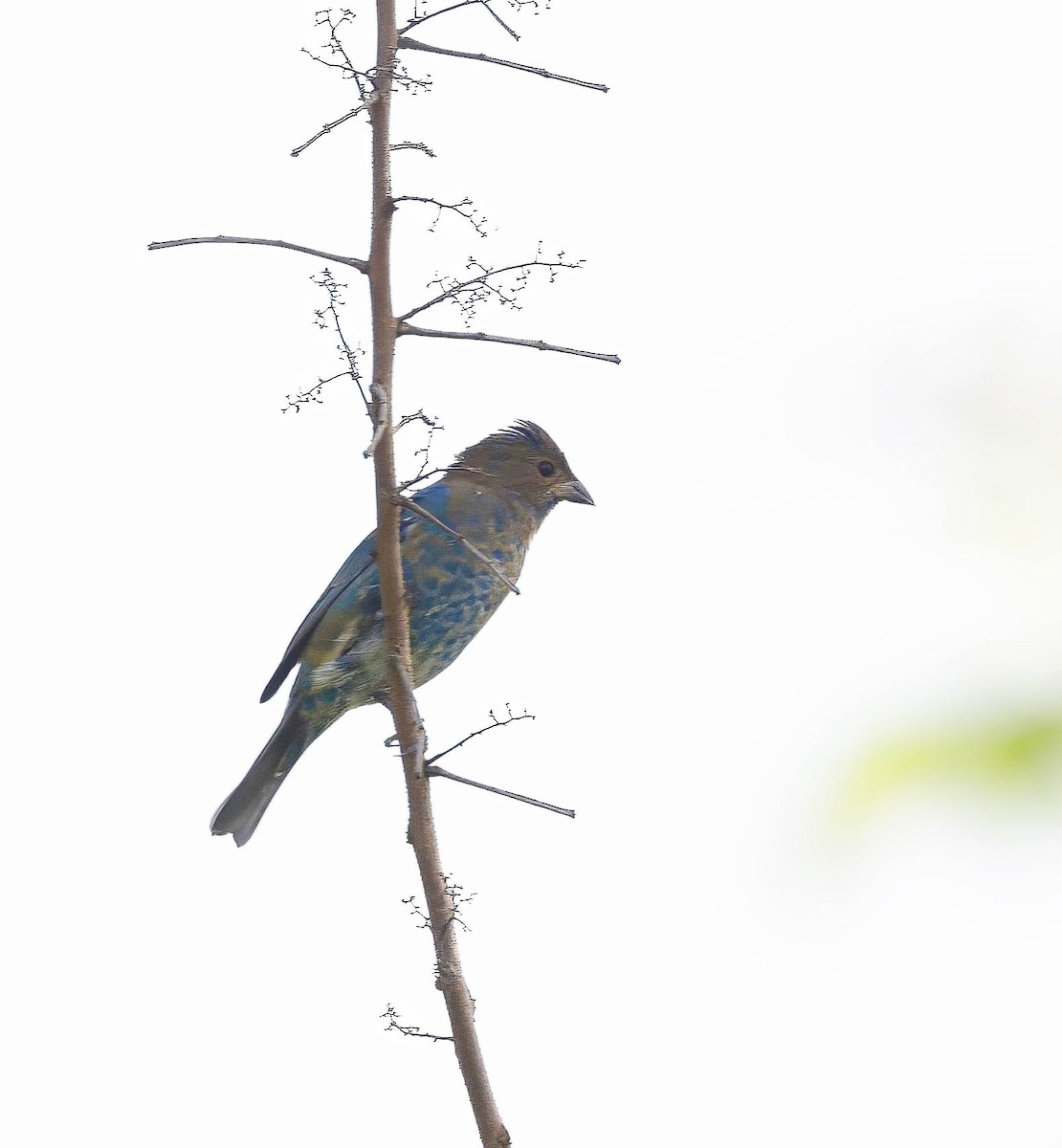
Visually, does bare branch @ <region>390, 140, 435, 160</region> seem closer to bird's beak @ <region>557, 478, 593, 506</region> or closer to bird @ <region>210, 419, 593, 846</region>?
bird @ <region>210, 419, 593, 846</region>

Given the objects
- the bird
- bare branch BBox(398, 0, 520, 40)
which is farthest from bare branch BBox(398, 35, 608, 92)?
the bird

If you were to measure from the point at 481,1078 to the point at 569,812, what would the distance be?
0.62m

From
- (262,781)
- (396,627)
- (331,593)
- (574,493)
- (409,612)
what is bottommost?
(396,627)

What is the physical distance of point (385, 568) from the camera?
3.40 meters

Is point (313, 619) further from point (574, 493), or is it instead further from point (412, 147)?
point (412, 147)

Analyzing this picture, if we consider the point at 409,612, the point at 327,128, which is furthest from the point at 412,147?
the point at 409,612

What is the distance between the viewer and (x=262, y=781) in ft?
19.7

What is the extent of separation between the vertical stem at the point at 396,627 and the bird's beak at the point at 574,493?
305cm

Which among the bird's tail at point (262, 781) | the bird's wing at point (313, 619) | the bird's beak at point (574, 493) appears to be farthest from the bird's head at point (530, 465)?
the bird's tail at point (262, 781)

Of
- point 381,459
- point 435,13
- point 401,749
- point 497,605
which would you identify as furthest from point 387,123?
point 497,605

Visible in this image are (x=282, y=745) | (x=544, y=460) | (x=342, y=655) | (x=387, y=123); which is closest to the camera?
(x=387, y=123)

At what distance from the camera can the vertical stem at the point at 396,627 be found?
9.95ft

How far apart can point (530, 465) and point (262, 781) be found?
180cm

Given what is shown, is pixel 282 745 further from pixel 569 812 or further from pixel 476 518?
pixel 569 812
